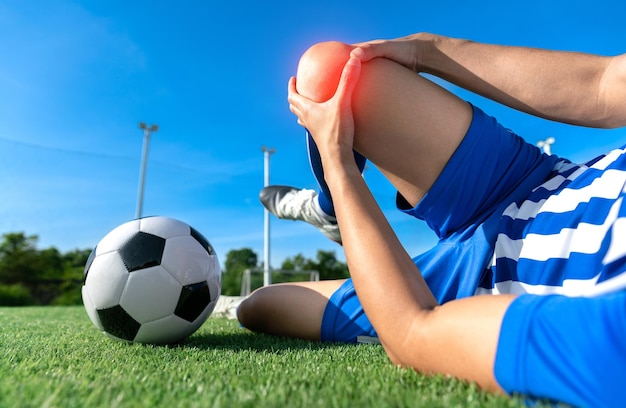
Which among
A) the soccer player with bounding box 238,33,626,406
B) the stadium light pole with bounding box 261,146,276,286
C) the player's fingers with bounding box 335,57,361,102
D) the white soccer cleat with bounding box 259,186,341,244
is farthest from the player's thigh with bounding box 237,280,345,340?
the stadium light pole with bounding box 261,146,276,286

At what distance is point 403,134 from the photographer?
1196 millimetres

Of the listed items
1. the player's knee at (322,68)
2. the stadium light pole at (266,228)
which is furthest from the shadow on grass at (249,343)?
the stadium light pole at (266,228)

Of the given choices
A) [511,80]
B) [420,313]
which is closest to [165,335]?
[420,313]

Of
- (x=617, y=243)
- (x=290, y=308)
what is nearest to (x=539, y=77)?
(x=617, y=243)

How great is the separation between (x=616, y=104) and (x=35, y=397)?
1.67 meters

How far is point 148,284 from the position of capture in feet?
5.59

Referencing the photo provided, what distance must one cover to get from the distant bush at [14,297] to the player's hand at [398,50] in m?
14.5

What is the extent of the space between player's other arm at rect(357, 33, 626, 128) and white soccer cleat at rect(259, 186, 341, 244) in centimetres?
109

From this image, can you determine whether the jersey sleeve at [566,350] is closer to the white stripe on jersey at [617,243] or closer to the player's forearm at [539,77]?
the white stripe on jersey at [617,243]

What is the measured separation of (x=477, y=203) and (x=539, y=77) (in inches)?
17.4

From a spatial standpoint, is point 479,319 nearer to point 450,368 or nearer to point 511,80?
point 450,368

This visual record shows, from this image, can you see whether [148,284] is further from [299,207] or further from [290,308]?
[299,207]

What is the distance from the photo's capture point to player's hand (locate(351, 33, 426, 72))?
1.21m

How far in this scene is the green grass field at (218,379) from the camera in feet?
2.55
